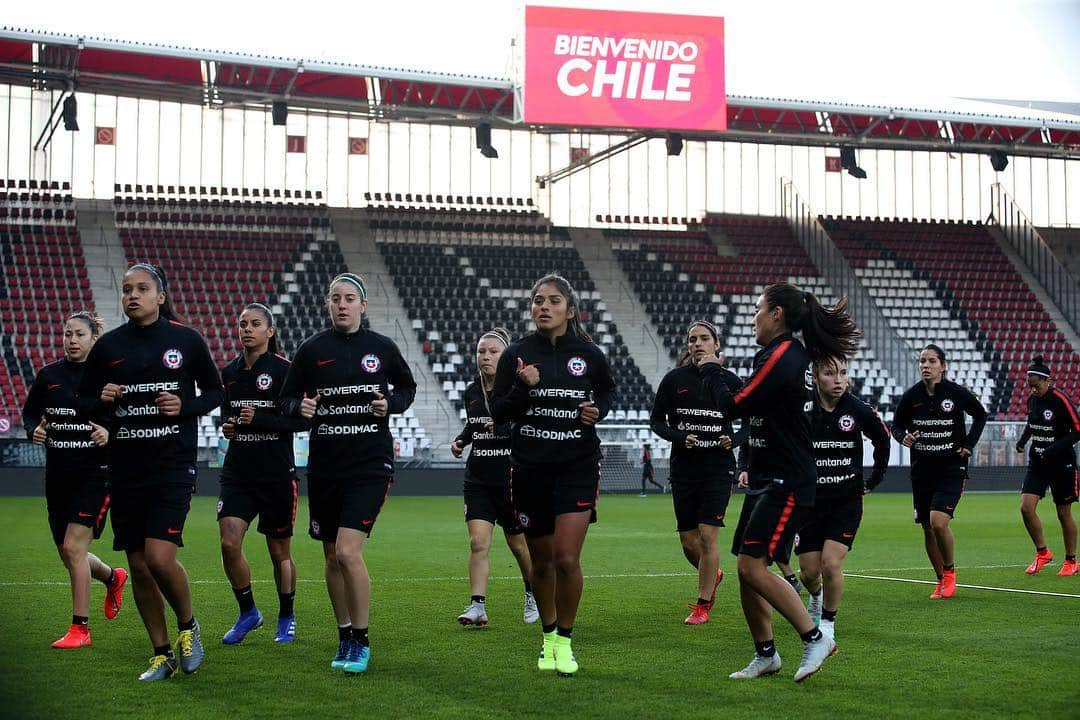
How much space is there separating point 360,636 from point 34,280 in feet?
99.3

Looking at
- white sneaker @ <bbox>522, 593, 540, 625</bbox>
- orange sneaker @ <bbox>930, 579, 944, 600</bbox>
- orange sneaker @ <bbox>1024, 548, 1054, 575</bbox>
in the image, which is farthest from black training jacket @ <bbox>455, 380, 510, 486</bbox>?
orange sneaker @ <bbox>1024, 548, 1054, 575</bbox>

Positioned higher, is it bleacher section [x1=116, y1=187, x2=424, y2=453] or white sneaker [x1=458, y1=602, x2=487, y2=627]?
bleacher section [x1=116, y1=187, x2=424, y2=453]

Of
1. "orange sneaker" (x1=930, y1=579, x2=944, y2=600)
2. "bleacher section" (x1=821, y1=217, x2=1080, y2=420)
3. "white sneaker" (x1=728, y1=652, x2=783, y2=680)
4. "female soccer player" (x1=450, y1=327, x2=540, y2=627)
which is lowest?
"orange sneaker" (x1=930, y1=579, x2=944, y2=600)

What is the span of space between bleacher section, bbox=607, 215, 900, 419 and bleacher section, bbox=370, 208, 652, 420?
192 centimetres

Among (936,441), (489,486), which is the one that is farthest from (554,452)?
(936,441)

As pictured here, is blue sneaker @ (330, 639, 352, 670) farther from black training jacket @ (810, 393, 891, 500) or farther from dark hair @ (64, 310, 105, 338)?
black training jacket @ (810, 393, 891, 500)

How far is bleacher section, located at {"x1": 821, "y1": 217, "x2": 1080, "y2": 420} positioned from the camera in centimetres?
3878

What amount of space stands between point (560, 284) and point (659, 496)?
23.4m

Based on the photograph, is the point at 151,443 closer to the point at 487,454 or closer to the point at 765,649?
the point at 487,454

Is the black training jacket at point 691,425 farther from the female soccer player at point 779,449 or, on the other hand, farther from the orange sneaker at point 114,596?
the orange sneaker at point 114,596

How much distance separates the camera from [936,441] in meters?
11.7

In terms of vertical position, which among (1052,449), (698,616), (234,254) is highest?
(234,254)

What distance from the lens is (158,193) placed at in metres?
40.6

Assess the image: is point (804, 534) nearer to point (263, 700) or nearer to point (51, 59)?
point (263, 700)
